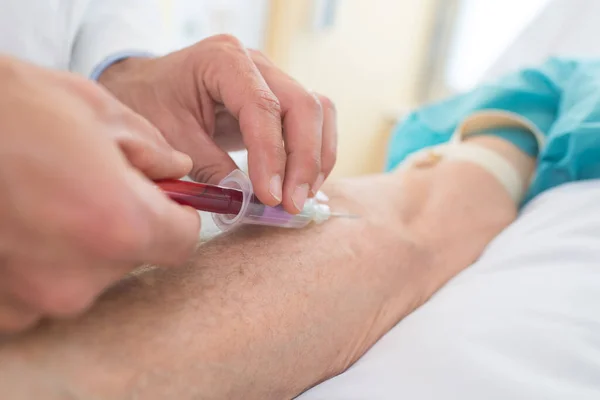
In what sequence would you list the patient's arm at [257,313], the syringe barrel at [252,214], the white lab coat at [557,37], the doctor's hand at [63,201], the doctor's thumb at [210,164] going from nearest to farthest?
the doctor's hand at [63,201] < the patient's arm at [257,313] < the syringe barrel at [252,214] < the doctor's thumb at [210,164] < the white lab coat at [557,37]

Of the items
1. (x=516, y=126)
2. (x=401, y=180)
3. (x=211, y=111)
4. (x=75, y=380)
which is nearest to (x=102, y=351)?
(x=75, y=380)

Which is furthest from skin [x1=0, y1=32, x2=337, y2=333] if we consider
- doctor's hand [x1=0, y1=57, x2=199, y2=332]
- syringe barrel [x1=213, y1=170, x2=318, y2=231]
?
syringe barrel [x1=213, y1=170, x2=318, y2=231]

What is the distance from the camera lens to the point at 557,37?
1.40 m

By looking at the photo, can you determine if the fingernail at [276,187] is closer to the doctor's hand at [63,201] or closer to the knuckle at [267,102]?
the knuckle at [267,102]

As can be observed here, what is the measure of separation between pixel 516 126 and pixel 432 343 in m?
0.64

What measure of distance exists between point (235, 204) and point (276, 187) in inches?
2.0

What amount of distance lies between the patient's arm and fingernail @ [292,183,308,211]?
52 mm

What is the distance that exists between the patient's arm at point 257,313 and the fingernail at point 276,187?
7 cm

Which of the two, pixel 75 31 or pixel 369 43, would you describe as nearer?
pixel 75 31

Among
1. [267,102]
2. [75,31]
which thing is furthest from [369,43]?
[267,102]

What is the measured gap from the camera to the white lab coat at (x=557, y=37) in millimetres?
1341

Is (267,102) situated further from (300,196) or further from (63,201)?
(63,201)

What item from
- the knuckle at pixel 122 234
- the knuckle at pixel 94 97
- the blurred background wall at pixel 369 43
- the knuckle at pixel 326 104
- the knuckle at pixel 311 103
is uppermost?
the knuckle at pixel 94 97

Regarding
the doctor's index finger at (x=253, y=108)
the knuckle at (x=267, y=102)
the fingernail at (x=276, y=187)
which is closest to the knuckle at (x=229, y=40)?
the doctor's index finger at (x=253, y=108)
